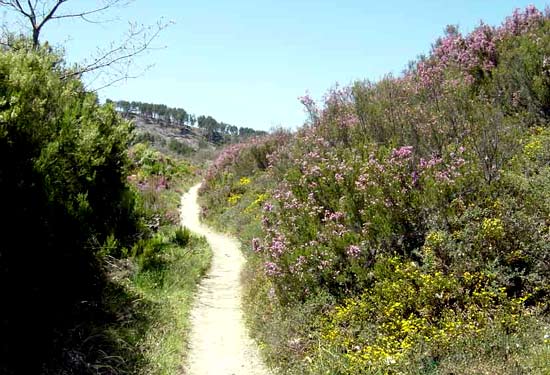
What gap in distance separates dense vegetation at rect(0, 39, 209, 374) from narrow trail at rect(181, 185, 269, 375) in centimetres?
33

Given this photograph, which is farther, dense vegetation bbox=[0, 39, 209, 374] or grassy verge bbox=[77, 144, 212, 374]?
grassy verge bbox=[77, 144, 212, 374]

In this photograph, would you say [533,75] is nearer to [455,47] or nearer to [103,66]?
[455,47]

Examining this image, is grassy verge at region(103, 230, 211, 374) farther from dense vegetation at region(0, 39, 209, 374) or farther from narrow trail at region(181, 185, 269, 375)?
narrow trail at region(181, 185, 269, 375)

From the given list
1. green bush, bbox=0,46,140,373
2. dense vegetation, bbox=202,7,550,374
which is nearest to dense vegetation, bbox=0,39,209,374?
green bush, bbox=0,46,140,373

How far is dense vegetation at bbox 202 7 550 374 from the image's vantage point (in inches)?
195

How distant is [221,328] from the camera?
25.5 ft

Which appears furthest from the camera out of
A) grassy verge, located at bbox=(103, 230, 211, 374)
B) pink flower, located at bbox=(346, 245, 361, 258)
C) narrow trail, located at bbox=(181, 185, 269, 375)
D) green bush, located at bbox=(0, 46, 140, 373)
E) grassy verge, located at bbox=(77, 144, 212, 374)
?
pink flower, located at bbox=(346, 245, 361, 258)

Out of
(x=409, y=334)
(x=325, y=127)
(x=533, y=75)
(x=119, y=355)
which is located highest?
(x=533, y=75)

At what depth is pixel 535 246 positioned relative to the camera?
5.38 metres

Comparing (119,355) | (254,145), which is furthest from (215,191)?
(119,355)

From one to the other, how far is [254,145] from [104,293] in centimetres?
1515

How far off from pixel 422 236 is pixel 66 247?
4.42 meters

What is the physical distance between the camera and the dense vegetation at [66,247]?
4750 mm

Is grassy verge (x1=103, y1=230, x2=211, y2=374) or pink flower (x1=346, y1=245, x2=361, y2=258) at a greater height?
pink flower (x1=346, y1=245, x2=361, y2=258)
